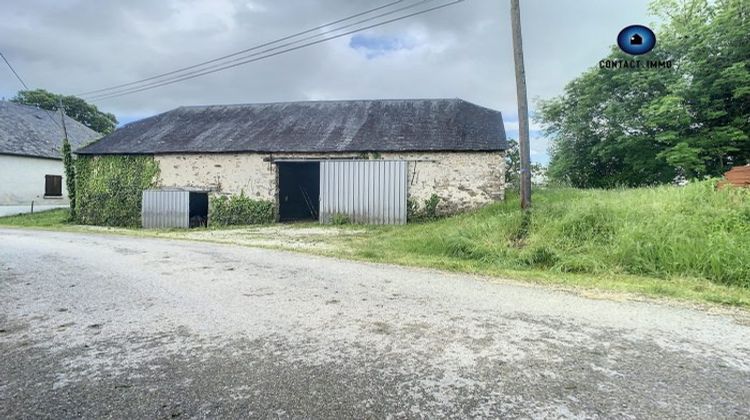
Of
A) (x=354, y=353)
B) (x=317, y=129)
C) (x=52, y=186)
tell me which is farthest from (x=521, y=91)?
(x=52, y=186)

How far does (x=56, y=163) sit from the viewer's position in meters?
22.4

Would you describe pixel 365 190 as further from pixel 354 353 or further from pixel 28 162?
pixel 28 162

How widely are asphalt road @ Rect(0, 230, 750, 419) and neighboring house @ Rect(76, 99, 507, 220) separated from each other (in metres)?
9.23

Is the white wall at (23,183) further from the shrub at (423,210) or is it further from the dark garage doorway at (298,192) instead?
the shrub at (423,210)

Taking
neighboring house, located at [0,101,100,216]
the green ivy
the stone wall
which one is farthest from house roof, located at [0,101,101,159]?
the stone wall

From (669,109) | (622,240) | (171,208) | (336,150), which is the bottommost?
(622,240)

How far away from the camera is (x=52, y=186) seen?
22.1 meters

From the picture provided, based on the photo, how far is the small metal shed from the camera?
15.0 m

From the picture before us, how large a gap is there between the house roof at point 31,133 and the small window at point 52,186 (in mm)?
1164

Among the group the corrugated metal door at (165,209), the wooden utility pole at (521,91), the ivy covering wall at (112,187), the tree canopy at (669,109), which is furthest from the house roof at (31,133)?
the tree canopy at (669,109)

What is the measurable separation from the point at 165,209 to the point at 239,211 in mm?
2825

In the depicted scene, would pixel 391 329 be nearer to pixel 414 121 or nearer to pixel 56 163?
pixel 414 121

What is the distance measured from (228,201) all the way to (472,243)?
35.5 ft
